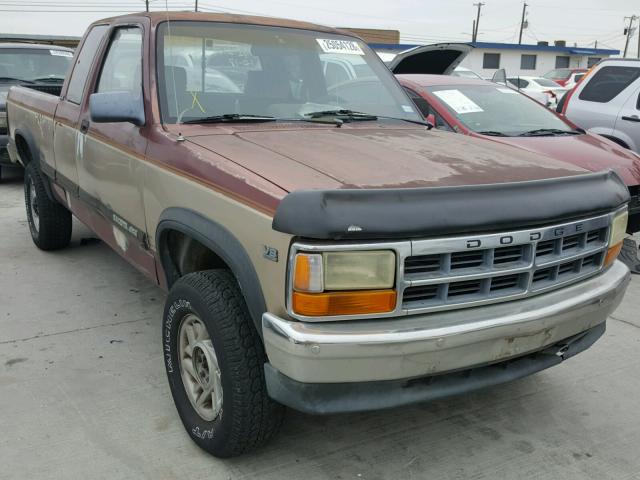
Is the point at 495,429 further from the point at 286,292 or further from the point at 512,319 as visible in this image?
the point at 286,292

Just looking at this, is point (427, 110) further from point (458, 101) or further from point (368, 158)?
point (368, 158)

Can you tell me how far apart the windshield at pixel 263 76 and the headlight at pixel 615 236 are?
1399 millimetres

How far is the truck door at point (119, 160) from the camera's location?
326 centimetres

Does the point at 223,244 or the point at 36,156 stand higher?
the point at 223,244

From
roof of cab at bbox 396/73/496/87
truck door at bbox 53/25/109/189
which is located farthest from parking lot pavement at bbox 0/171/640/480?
roof of cab at bbox 396/73/496/87

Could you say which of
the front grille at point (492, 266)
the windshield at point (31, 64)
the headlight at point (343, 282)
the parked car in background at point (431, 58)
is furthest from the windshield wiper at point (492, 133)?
the windshield at point (31, 64)

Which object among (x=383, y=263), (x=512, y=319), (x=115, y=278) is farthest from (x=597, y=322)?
(x=115, y=278)

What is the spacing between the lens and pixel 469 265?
2264 millimetres

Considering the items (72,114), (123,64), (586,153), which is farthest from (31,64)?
(586,153)

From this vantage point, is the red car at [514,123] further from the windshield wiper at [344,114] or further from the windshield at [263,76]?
the windshield wiper at [344,114]

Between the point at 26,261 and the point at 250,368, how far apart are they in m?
3.62

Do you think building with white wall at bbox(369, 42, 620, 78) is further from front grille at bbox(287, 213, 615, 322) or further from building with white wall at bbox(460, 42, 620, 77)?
front grille at bbox(287, 213, 615, 322)

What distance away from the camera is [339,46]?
155 inches

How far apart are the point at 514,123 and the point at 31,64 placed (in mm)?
6727
